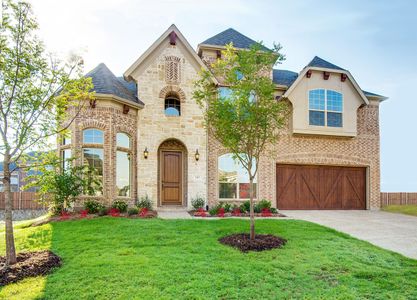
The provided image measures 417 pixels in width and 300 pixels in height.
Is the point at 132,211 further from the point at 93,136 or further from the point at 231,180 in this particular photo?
the point at 231,180

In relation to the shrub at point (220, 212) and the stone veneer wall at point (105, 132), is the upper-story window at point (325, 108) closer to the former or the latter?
the shrub at point (220, 212)

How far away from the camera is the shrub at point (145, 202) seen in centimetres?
1258

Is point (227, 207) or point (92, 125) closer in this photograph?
point (92, 125)

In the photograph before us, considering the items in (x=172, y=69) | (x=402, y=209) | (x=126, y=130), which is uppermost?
(x=172, y=69)

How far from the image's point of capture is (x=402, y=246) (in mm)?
7711

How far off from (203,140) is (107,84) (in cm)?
511

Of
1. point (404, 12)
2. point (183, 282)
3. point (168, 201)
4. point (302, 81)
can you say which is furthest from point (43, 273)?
point (404, 12)

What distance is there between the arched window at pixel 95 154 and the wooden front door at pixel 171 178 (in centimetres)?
299

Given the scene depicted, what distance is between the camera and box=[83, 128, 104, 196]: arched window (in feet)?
38.5

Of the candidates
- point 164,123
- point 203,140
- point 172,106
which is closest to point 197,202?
point 203,140

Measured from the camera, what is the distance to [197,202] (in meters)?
13.3

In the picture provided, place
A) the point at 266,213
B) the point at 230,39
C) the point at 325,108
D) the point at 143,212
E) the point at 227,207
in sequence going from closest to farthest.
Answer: the point at 143,212
the point at 266,213
the point at 227,207
the point at 325,108
the point at 230,39

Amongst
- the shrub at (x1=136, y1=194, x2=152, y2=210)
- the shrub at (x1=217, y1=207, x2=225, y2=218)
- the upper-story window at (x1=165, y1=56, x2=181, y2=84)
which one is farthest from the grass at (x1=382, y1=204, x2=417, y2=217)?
the upper-story window at (x1=165, y1=56, x2=181, y2=84)

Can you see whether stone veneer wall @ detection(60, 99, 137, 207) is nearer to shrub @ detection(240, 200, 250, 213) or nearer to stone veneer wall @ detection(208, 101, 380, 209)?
stone veneer wall @ detection(208, 101, 380, 209)
